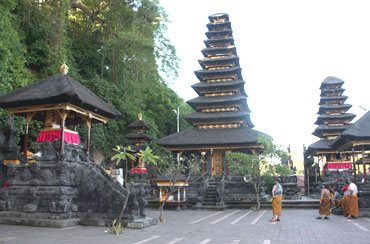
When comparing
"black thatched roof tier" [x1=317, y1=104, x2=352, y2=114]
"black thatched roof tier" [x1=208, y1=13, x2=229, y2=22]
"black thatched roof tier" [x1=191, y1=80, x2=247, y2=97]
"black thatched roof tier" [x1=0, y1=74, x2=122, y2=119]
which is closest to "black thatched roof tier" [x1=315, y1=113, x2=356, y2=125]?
"black thatched roof tier" [x1=317, y1=104, x2=352, y2=114]

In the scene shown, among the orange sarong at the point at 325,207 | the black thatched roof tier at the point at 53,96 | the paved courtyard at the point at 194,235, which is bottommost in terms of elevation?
the paved courtyard at the point at 194,235

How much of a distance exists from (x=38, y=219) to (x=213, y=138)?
688 inches

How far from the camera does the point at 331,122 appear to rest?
1379 inches

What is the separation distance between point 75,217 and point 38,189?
1774mm

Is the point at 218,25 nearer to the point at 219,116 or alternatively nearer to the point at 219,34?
the point at 219,34

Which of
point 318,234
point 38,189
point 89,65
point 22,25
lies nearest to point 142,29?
point 89,65

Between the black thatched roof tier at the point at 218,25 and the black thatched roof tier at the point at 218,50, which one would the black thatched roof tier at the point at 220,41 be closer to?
the black thatched roof tier at the point at 218,50

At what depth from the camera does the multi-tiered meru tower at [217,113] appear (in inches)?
1064

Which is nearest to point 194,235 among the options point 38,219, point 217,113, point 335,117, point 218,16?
point 38,219

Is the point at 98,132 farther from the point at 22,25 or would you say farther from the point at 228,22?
the point at 228,22

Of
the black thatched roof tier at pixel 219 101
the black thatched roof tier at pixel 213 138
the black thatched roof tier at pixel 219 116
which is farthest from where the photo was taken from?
the black thatched roof tier at pixel 219 101

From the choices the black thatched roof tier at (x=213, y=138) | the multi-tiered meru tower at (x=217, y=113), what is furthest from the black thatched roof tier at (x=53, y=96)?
the multi-tiered meru tower at (x=217, y=113)

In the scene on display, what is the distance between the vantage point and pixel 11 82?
18.9m

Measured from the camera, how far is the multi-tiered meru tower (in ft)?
88.7
